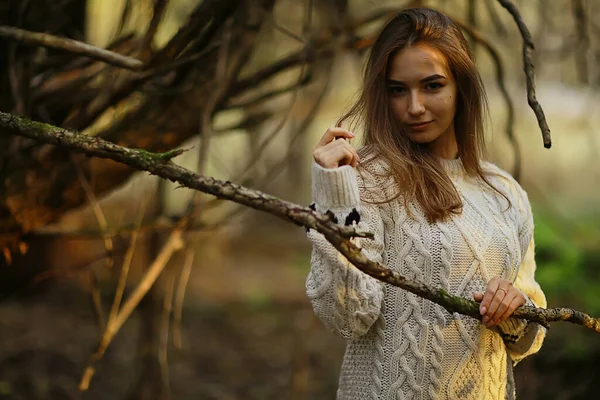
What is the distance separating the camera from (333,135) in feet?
6.95

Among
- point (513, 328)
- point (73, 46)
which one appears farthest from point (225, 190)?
point (73, 46)

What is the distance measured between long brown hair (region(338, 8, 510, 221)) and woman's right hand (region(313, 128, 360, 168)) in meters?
0.19

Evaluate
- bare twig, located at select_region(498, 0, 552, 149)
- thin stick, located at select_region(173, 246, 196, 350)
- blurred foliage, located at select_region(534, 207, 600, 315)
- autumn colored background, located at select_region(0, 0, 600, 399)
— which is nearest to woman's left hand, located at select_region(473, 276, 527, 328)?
bare twig, located at select_region(498, 0, 552, 149)

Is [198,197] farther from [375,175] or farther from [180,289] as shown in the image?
[375,175]

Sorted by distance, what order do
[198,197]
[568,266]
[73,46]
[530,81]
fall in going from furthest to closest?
[568,266] < [198,197] < [73,46] < [530,81]

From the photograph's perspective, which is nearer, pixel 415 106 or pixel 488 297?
pixel 488 297

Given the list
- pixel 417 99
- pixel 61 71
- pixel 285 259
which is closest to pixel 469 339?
pixel 417 99

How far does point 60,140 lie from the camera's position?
184cm

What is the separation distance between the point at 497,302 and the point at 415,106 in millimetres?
582

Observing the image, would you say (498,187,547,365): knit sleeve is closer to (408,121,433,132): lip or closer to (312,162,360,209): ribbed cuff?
(408,121,433,132): lip

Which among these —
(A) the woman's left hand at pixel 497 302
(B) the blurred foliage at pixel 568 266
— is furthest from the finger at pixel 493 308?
(B) the blurred foliage at pixel 568 266

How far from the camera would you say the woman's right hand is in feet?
6.87

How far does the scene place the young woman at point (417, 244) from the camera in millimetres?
2254

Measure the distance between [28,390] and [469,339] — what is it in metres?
3.99
